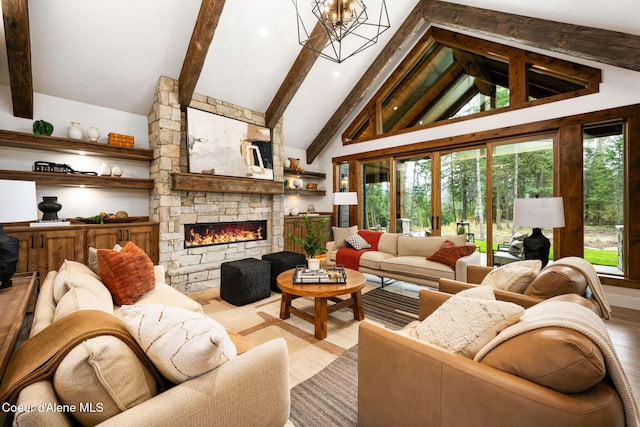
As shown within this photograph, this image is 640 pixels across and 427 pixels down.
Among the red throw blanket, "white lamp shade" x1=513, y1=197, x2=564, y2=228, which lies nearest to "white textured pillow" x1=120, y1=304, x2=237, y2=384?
"white lamp shade" x1=513, y1=197, x2=564, y2=228

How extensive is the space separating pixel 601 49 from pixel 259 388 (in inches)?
180

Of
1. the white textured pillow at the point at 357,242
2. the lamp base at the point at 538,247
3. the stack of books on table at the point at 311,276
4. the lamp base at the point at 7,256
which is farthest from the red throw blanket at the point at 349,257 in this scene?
the lamp base at the point at 7,256

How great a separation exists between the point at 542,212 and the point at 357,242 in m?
2.51

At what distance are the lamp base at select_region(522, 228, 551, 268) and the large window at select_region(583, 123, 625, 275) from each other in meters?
1.60

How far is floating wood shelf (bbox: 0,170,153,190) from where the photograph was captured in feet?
10.6

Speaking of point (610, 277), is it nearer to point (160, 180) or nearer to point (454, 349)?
point (454, 349)

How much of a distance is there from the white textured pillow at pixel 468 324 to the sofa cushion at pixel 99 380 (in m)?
1.17

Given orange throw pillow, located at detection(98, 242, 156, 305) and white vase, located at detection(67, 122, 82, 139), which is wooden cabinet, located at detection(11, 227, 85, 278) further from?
orange throw pillow, located at detection(98, 242, 156, 305)

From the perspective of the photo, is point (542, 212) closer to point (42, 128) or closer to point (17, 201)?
point (17, 201)

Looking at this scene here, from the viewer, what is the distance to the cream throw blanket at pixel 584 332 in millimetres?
835

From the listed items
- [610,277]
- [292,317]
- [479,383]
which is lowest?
[292,317]

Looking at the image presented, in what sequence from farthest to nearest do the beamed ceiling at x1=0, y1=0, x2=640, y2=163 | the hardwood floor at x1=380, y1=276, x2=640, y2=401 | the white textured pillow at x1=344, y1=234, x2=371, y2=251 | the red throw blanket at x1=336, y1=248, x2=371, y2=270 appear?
the white textured pillow at x1=344, y1=234, x2=371, y2=251 → the red throw blanket at x1=336, y1=248, x2=371, y2=270 → the beamed ceiling at x1=0, y1=0, x2=640, y2=163 → the hardwood floor at x1=380, y1=276, x2=640, y2=401

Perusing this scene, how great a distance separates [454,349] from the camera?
1157 millimetres

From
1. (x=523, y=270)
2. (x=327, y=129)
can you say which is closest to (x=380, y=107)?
(x=327, y=129)
